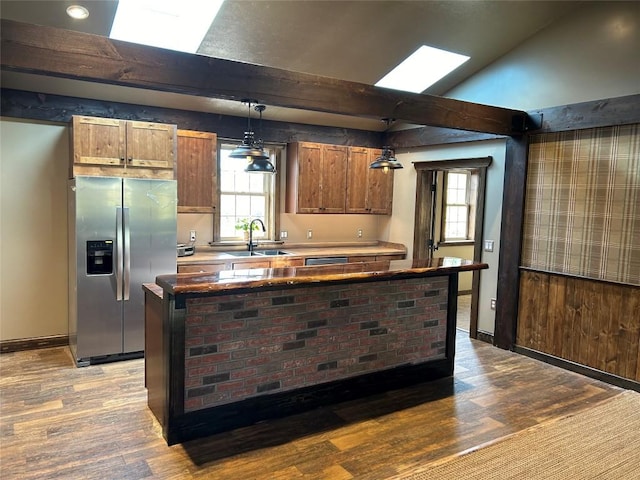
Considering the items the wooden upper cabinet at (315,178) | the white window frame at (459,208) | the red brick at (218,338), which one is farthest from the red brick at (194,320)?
the white window frame at (459,208)

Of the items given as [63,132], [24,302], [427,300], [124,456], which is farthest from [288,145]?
[124,456]

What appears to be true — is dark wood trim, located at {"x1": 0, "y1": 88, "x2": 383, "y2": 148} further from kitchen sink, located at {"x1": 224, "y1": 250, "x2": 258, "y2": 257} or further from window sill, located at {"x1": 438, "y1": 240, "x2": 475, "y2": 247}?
window sill, located at {"x1": 438, "y1": 240, "x2": 475, "y2": 247}

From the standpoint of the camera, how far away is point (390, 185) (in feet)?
21.5

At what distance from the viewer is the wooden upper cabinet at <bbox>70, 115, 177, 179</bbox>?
4.20 meters

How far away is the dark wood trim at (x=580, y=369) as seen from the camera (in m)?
4.04

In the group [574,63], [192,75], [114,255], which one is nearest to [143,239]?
[114,255]

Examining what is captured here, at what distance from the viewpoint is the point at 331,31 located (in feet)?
13.2

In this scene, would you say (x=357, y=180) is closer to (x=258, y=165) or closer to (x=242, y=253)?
(x=242, y=253)

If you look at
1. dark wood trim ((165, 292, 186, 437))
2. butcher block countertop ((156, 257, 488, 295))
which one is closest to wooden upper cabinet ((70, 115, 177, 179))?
butcher block countertop ((156, 257, 488, 295))

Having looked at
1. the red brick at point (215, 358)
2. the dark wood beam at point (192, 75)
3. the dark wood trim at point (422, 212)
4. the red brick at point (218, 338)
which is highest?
the dark wood beam at point (192, 75)

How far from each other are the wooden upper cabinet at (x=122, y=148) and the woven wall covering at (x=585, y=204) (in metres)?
3.77

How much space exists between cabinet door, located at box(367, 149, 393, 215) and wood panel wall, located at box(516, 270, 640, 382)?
2.25 meters

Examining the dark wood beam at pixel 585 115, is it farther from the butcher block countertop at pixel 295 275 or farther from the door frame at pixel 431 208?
the butcher block countertop at pixel 295 275

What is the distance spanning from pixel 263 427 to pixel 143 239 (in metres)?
2.23
